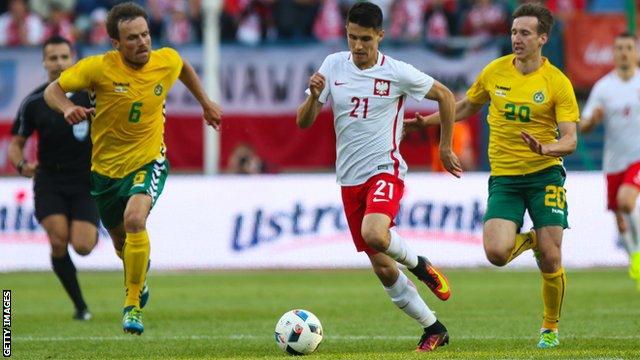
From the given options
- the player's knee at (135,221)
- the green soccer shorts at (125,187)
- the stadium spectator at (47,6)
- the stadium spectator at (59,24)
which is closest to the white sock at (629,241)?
the green soccer shorts at (125,187)

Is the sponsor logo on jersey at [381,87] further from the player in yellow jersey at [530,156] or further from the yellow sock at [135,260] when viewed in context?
the yellow sock at [135,260]

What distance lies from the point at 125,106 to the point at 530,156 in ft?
10.6

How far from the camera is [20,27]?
24.8 m

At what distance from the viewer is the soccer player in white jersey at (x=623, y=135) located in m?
16.5

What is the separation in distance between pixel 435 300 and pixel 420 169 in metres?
8.47

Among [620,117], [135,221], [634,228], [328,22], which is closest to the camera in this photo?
[135,221]

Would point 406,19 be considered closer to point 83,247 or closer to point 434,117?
point 83,247

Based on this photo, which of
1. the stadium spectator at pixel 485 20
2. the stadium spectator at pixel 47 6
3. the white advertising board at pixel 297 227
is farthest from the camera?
the stadium spectator at pixel 47 6

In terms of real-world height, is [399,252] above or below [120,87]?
below

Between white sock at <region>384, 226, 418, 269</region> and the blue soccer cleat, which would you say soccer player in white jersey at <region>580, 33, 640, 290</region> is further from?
the blue soccer cleat

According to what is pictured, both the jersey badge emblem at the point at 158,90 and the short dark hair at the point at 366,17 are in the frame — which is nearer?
the short dark hair at the point at 366,17

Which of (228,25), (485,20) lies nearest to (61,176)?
(228,25)

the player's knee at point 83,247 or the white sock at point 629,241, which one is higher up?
the player's knee at point 83,247

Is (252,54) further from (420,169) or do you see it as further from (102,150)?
(102,150)
